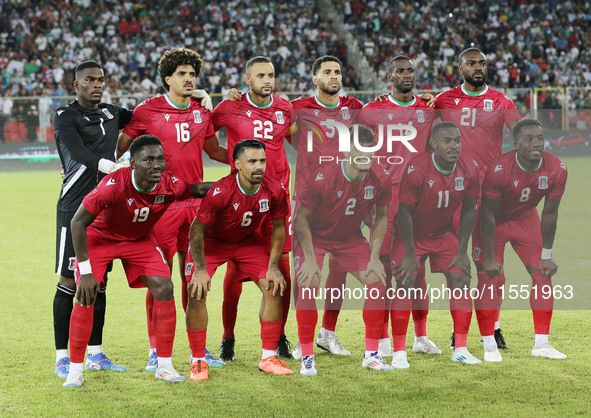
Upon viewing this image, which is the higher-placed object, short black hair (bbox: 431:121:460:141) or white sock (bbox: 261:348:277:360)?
short black hair (bbox: 431:121:460:141)

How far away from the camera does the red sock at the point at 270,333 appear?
18.5 feet

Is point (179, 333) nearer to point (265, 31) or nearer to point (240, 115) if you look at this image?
point (240, 115)

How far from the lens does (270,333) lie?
5.64m

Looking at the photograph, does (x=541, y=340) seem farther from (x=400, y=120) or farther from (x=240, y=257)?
(x=240, y=257)

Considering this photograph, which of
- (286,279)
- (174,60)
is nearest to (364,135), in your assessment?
(286,279)

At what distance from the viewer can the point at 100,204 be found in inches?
202

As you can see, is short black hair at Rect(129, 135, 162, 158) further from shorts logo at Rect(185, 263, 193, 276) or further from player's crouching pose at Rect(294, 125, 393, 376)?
player's crouching pose at Rect(294, 125, 393, 376)

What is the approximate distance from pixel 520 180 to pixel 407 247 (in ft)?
3.26

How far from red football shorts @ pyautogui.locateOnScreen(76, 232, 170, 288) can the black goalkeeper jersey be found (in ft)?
1.31

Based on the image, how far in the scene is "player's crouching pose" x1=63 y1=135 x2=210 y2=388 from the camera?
5176 mm

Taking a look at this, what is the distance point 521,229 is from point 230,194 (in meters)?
2.27

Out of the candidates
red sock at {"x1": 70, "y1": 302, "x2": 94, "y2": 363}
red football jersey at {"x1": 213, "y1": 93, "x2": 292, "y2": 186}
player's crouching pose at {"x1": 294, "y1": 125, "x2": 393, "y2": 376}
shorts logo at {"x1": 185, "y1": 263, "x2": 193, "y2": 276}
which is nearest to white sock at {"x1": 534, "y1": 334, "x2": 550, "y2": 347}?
player's crouching pose at {"x1": 294, "y1": 125, "x2": 393, "y2": 376}

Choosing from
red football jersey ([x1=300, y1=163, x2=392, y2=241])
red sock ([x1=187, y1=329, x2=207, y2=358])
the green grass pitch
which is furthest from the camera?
red football jersey ([x1=300, y1=163, x2=392, y2=241])

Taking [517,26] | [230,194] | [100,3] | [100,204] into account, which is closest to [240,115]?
[230,194]
